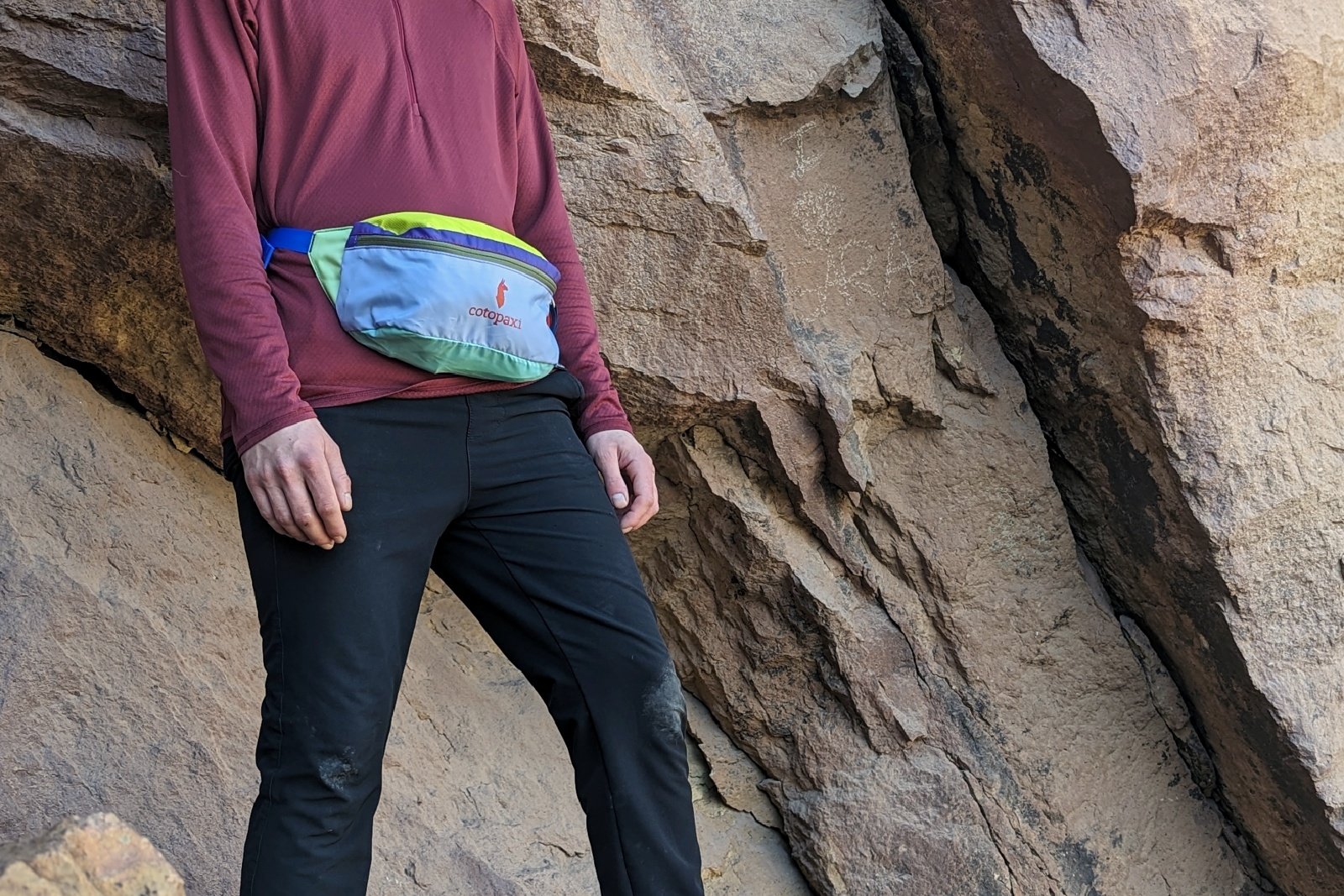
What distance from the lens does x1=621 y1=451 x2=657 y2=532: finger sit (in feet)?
6.16

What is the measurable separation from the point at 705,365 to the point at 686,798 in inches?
44.0

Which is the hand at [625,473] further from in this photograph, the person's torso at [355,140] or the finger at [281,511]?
the finger at [281,511]

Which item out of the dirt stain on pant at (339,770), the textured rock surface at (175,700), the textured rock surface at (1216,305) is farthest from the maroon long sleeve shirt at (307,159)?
the textured rock surface at (1216,305)

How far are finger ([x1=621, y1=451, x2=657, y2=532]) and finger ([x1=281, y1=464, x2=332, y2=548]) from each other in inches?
20.6

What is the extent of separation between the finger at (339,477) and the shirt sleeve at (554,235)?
500 millimetres

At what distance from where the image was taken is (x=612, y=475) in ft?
6.10

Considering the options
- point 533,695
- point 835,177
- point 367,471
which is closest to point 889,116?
point 835,177

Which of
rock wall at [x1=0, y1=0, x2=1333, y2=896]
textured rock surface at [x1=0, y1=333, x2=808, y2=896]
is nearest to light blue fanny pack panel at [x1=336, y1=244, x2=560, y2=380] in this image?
rock wall at [x1=0, y1=0, x2=1333, y2=896]

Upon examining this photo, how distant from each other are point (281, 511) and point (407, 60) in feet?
2.31

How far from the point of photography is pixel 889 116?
2.80m

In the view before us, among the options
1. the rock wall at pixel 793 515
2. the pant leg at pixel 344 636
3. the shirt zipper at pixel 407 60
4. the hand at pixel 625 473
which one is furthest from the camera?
the rock wall at pixel 793 515

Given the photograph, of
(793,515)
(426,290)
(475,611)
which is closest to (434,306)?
(426,290)

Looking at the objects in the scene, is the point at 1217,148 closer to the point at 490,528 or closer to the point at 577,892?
the point at 490,528

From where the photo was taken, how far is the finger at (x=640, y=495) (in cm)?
188
